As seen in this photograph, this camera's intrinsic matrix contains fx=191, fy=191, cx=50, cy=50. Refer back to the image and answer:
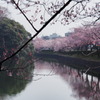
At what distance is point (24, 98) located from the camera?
360 inches

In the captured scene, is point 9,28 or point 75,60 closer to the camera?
point 9,28

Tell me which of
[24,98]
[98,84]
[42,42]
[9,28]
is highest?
[42,42]

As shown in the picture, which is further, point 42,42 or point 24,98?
point 42,42

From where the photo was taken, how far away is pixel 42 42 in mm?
50125

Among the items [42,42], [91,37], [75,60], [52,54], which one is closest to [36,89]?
[91,37]

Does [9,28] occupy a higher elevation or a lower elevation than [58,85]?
higher

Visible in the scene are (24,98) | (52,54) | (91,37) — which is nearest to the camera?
(24,98)

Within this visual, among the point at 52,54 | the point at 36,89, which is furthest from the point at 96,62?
the point at 52,54

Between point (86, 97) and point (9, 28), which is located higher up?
point (9, 28)

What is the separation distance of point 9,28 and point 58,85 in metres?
10.2

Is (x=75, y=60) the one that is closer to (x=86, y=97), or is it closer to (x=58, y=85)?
(x=58, y=85)

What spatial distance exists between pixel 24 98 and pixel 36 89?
6.13 feet

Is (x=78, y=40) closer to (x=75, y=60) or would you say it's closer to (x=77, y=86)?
(x=75, y=60)

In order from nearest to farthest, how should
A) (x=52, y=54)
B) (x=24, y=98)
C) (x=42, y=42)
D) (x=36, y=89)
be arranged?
(x=24, y=98), (x=36, y=89), (x=52, y=54), (x=42, y=42)
